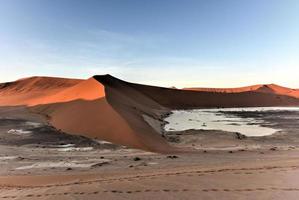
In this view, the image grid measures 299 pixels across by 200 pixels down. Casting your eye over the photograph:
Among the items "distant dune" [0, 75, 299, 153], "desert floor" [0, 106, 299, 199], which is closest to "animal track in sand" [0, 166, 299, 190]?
"desert floor" [0, 106, 299, 199]

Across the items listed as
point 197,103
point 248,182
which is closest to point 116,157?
point 248,182

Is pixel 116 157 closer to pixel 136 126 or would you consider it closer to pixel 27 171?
pixel 27 171

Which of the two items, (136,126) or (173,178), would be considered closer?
(173,178)

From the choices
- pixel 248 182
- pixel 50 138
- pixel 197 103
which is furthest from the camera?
pixel 197 103

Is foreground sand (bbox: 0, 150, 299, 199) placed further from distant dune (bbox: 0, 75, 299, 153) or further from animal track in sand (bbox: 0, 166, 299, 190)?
distant dune (bbox: 0, 75, 299, 153)

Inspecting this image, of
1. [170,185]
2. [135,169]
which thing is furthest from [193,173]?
[135,169]

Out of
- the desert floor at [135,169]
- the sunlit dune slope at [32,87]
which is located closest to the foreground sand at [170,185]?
the desert floor at [135,169]

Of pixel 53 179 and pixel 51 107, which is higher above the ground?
pixel 51 107

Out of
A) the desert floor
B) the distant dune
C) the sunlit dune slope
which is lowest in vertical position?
the desert floor

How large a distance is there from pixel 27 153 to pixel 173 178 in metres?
7.18

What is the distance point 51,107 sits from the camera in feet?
85.7

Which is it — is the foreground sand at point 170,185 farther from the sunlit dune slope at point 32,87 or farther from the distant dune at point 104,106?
the sunlit dune slope at point 32,87

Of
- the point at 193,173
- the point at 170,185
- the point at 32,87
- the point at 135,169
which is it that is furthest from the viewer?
the point at 32,87

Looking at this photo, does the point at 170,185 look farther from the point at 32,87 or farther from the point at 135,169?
the point at 32,87
